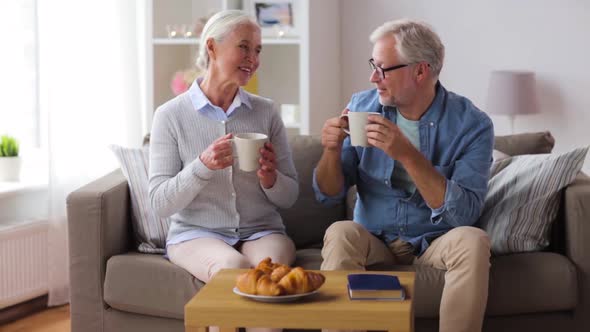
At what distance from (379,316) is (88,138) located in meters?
2.35

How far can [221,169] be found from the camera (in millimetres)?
2912

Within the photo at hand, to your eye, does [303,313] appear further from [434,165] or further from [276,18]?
[276,18]

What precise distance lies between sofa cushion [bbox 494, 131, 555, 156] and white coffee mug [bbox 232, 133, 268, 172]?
45.5 inches

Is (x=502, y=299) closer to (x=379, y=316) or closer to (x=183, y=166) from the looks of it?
(x=379, y=316)

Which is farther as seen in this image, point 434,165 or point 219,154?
point 434,165

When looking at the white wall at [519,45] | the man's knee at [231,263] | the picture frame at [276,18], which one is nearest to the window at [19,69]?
the picture frame at [276,18]

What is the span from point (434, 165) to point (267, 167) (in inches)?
20.0

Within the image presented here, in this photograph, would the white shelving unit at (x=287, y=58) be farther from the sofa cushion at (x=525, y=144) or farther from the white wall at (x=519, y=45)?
the sofa cushion at (x=525, y=144)

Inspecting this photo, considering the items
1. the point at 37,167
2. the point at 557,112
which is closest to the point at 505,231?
the point at 557,112

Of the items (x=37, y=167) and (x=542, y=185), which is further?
(x=37, y=167)

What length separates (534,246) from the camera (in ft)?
9.64

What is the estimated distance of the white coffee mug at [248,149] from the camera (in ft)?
8.27

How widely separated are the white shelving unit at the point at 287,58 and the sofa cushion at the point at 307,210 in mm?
929

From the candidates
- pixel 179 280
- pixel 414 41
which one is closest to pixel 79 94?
pixel 179 280
